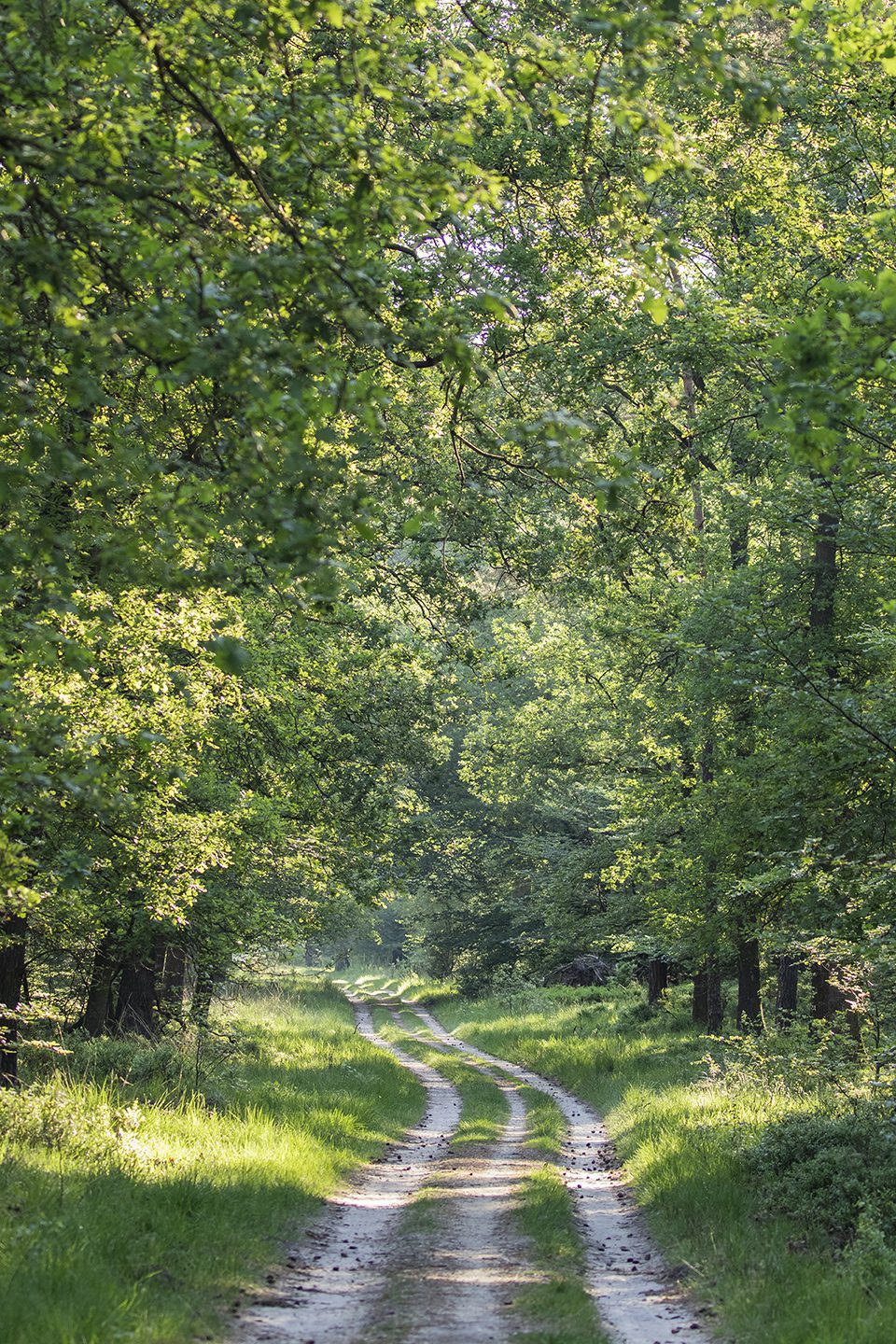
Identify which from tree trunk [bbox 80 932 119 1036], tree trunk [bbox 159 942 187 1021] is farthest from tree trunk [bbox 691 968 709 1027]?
tree trunk [bbox 80 932 119 1036]

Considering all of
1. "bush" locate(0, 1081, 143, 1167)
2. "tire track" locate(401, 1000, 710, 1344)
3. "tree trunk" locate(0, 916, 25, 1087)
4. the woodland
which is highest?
the woodland

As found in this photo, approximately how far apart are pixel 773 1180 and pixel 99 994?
35.2 ft

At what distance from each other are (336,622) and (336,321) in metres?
8.67

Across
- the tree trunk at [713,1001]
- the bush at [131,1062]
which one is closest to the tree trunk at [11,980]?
the bush at [131,1062]

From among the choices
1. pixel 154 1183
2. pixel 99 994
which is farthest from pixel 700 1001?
pixel 154 1183

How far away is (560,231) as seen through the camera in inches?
431

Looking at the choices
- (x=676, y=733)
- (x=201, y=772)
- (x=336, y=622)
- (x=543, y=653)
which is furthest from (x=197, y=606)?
(x=543, y=653)

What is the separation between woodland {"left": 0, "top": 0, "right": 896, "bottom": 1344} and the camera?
5281 mm

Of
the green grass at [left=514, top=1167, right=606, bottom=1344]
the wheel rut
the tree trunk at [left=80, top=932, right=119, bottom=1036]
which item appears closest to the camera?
the green grass at [left=514, top=1167, right=606, bottom=1344]

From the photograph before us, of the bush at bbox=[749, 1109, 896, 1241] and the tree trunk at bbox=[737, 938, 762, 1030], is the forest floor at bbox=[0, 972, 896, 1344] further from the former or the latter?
the tree trunk at bbox=[737, 938, 762, 1030]

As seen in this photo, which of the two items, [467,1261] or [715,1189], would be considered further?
[715,1189]

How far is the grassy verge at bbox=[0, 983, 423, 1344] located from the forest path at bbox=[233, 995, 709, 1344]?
379 millimetres

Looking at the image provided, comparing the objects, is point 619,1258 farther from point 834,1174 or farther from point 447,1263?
point 834,1174

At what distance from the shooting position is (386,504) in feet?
48.8
